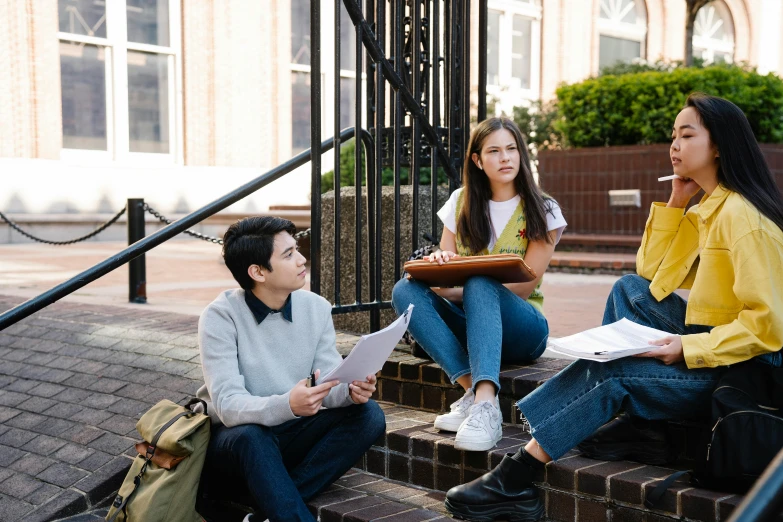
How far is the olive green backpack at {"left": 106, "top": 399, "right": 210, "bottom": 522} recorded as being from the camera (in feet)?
9.87

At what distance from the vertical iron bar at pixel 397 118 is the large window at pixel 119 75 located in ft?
34.2

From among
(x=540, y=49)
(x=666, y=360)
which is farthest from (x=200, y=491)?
(x=540, y=49)

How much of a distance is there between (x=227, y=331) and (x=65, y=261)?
301 inches

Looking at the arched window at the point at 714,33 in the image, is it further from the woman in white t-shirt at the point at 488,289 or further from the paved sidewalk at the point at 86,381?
the woman in white t-shirt at the point at 488,289

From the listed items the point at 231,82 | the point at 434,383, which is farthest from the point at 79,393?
the point at 231,82

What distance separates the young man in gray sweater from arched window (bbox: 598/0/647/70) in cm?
1915

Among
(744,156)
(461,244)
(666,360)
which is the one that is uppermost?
(744,156)

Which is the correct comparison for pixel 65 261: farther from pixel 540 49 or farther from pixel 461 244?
pixel 540 49

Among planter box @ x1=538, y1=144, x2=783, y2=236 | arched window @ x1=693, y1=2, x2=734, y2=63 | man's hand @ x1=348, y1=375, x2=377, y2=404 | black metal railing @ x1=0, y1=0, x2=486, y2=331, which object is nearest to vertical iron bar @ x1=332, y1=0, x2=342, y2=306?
black metal railing @ x1=0, y1=0, x2=486, y2=331

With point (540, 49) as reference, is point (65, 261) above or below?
below

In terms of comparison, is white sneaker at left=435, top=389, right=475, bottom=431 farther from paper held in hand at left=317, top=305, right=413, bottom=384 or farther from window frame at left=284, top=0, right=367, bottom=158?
window frame at left=284, top=0, right=367, bottom=158

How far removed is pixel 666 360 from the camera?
108 inches

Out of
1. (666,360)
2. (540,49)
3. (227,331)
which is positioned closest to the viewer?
(666,360)

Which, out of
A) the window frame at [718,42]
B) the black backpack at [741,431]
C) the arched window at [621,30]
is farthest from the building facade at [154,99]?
the black backpack at [741,431]
